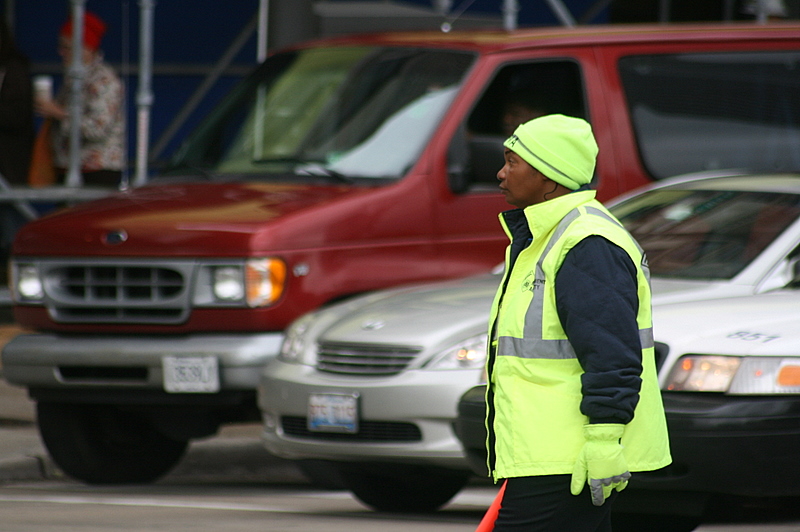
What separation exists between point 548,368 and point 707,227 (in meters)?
3.19

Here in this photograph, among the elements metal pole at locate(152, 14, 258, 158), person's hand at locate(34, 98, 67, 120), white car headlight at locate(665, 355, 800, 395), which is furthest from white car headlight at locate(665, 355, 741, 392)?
metal pole at locate(152, 14, 258, 158)

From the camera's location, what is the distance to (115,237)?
7.67 meters

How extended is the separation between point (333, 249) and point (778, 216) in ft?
6.89

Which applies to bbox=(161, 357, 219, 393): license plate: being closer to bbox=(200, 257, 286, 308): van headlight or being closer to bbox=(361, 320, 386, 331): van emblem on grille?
bbox=(200, 257, 286, 308): van headlight

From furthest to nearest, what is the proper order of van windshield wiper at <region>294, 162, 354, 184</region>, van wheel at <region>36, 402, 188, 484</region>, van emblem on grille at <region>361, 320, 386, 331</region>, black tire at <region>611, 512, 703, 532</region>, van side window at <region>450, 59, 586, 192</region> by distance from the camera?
1. van wheel at <region>36, 402, 188, 484</region>
2. van side window at <region>450, 59, 586, 192</region>
3. van windshield wiper at <region>294, 162, 354, 184</region>
4. van emblem on grille at <region>361, 320, 386, 331</region>
5. black tire at <region>611, 512, 703, 532</region>

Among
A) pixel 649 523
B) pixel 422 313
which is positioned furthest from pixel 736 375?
pixel 422 313

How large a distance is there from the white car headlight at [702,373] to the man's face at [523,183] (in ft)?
5.98

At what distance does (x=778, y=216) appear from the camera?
6.53 metres

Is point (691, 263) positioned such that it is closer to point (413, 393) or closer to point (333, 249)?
point (413, 393)

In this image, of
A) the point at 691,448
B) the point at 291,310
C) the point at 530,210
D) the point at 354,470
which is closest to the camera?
the point at 530,210

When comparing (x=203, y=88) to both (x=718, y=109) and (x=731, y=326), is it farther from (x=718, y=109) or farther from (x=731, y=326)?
(x=731, y=326)

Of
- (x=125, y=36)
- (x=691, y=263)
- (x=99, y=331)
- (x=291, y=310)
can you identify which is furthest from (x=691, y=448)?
(x=125, y=36)

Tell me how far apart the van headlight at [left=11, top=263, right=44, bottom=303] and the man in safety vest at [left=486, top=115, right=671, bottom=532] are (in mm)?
4483

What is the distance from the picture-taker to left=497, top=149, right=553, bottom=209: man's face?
3836mm
